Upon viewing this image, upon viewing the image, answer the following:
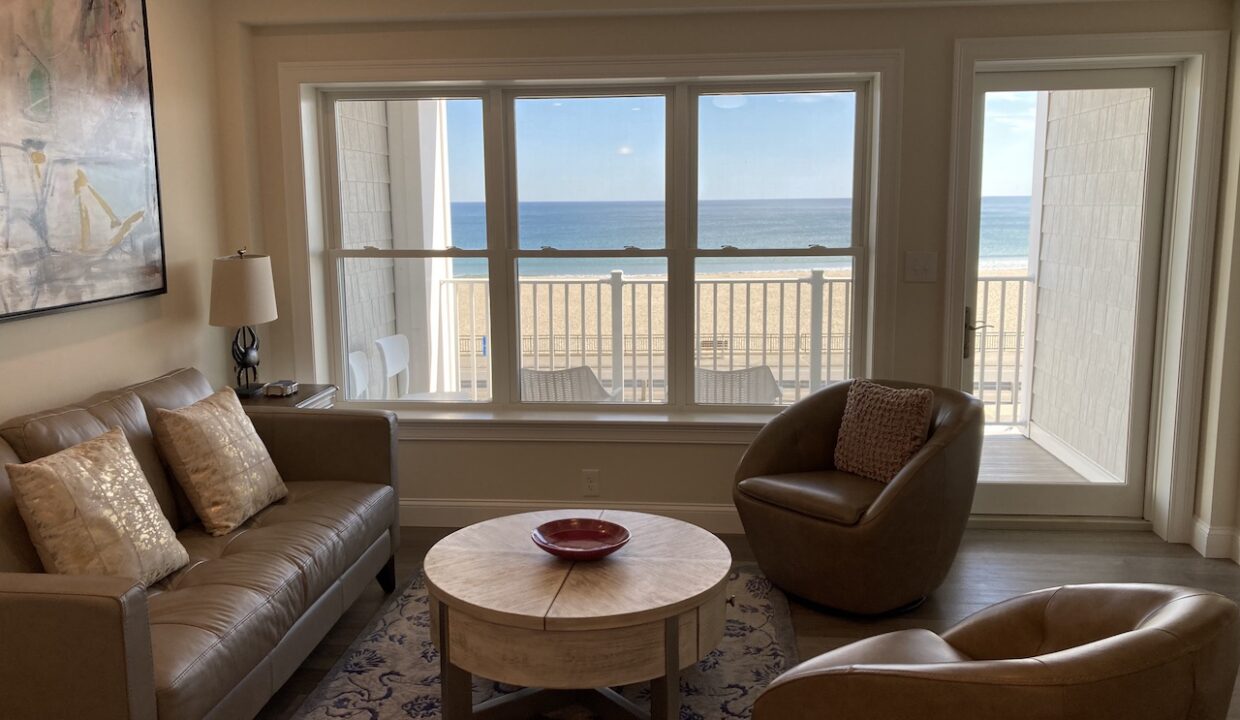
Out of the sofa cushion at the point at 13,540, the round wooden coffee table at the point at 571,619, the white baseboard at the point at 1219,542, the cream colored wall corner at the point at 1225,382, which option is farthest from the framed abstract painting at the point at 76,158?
the white baseboard at the point at 1219,542

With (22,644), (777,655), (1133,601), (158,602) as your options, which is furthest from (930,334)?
(22,644)

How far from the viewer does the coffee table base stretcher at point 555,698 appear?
2.28m

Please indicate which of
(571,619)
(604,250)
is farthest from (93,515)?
(604,250)

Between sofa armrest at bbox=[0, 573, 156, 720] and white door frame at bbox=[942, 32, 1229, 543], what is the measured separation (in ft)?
10.4

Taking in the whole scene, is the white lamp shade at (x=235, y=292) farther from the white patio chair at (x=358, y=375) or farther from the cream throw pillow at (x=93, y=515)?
the cream throw pillow at (x=93, y=515)

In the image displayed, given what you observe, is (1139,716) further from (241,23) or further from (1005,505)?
(241,23)

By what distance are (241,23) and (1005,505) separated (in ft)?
12.9

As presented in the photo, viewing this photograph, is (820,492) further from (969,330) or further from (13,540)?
(13,540)

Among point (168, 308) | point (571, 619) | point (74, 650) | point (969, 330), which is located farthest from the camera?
point (969, 330)

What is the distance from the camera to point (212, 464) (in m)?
2.81

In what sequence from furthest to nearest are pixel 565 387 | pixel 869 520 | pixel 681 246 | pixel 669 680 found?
pixel 565 387 < pixel 681 246 < pixel 869 520 < pixel 669 680

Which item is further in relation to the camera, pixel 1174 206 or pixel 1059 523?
pixel 1059 523

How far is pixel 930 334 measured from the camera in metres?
3.89

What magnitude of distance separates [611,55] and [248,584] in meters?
2.55
